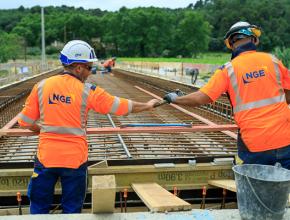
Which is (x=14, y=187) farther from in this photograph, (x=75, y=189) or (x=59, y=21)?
(x=59, y=21)

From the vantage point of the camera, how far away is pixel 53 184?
3.77 m

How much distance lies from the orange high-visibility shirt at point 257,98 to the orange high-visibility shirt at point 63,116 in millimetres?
1081

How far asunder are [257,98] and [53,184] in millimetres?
1928

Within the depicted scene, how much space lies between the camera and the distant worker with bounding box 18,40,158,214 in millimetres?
3664

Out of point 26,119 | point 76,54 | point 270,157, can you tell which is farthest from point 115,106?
point 270,157

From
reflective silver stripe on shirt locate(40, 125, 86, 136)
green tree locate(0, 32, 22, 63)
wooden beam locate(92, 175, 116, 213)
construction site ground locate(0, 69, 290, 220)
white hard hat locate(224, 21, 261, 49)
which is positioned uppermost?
white hard hat locate(224, 21, 261, 49)

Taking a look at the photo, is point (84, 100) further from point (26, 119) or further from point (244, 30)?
point (244, 30)

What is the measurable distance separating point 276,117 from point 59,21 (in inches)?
4743

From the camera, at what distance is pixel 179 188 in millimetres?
4879

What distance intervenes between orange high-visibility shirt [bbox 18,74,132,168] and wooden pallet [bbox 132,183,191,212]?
2.38ft

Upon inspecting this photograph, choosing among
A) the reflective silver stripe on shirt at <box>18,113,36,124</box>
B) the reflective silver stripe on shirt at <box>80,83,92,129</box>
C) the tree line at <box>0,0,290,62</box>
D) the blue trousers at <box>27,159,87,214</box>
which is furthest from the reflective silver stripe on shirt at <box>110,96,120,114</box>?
the tree line at <box>0,0,290,62</box>

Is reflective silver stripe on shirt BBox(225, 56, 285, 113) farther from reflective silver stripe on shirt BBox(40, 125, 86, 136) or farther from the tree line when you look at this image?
the tree line

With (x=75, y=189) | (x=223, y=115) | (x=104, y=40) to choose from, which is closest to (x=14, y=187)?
(x=75, y=189)

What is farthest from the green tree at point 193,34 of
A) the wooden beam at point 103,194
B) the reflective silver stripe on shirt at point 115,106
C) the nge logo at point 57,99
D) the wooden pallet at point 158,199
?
the wooden beam at point 103,194
